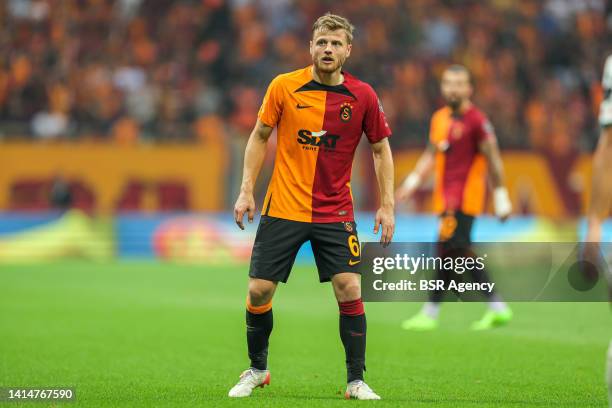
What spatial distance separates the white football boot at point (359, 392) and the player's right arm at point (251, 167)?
125cm

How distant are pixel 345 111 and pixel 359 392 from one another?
1.81 metres

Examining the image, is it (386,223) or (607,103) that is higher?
(607,103)

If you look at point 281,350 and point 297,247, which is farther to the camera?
point 281,350

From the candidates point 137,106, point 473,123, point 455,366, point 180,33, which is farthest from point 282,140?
point 180,33

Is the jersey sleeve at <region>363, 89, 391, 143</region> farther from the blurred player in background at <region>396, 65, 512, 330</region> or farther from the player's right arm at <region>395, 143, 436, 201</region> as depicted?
the player's right arm at <region>395, 143, 436, 201</region>

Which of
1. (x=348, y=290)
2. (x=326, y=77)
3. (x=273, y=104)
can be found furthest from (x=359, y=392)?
(x=326, y=77)

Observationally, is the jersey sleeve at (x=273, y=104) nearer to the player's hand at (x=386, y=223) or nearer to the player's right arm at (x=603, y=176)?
the player's hand at (x=386, y=223)

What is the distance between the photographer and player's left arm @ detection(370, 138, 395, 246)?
285 inches

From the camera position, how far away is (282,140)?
23.9 ft

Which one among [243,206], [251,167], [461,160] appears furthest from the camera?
[461,160]

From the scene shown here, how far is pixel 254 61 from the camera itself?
26.2 meters

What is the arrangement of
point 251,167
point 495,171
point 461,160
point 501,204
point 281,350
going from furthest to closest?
1. point 461,160
2. point 501,204
3. point 495,171
4. point 281,350
5. point 251,167

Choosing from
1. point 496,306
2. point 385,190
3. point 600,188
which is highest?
point 600,188

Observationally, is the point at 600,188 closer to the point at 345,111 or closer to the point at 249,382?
the point at 345,111
